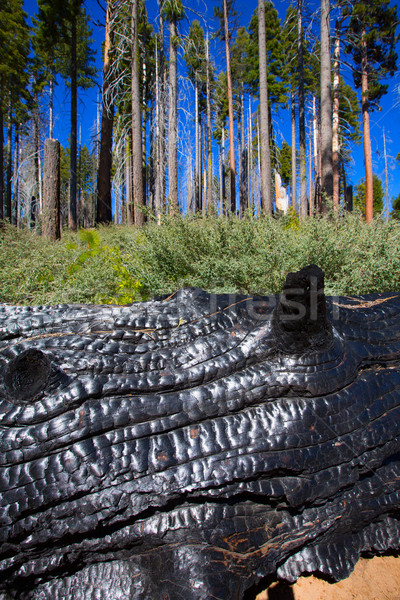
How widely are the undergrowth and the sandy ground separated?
2.39m

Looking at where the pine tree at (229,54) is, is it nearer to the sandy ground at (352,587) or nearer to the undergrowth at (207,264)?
the undergrowth at (207,264)

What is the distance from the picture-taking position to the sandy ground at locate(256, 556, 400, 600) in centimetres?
116

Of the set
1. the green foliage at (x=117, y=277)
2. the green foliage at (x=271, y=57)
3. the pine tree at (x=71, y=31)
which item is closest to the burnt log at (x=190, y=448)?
the green foliage at (x=117, y=277)

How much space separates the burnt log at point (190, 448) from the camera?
3.15 ft

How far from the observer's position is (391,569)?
1.24m

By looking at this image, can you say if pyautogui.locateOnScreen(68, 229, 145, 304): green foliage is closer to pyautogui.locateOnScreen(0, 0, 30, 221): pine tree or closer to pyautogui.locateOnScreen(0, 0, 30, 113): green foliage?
pyautogui.locateOnScreen(0, 0, 30, 221): pine tree

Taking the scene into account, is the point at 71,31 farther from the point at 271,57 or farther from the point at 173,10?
the point at 271,57

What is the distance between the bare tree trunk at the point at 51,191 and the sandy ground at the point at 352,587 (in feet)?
24.4

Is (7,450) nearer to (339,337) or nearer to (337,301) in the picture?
(339,337)

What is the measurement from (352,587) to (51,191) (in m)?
8.27

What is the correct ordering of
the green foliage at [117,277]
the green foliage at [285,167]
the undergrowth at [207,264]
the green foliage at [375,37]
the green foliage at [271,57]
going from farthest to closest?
the green foliage at [285,167] → the green foliage at [271,57] → the green foliage at [375,37] → the green foliage at [117,277] → the undergrowth at [207,264]

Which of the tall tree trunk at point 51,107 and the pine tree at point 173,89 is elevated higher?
the tall tree trunk at point 51,107

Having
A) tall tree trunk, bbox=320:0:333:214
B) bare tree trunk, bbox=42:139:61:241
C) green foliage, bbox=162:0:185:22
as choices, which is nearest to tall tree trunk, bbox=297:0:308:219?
tall tree trunk, bbox=320:0:333:214

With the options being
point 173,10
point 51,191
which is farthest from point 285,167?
point 51,191
